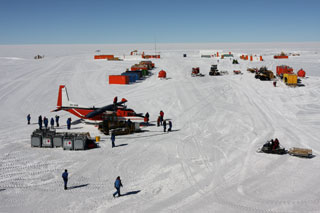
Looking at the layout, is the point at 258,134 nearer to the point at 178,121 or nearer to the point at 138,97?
the point at 178,121

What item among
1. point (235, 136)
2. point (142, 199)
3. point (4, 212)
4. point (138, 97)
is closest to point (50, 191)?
point (4, 212)

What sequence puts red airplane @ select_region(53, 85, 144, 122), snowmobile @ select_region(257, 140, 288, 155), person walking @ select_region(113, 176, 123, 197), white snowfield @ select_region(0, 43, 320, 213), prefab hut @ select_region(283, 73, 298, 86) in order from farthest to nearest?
prefab hut @ select_region(283, 73, 298, 86) < red airplane @ select_region(53, 85, 144, 122) < snowmobile @ select_region(257, 140, 288, 155) < person walking @ select_region(113, 176, 123, 197) < white snowfield @ select_region(0, 43, 320, 213)

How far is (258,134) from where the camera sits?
2547cm

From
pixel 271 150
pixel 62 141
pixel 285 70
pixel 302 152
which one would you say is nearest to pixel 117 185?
pixel 62 141

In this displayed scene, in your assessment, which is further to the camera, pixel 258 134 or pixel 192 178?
pixel 258 134

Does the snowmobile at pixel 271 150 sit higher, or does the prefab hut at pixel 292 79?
the prefab hut at pixel 292 79

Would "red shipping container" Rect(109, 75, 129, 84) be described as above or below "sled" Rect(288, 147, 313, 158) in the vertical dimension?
above

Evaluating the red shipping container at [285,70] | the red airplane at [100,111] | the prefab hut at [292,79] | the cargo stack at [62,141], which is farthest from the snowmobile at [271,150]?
the red shipping container at [285,70]

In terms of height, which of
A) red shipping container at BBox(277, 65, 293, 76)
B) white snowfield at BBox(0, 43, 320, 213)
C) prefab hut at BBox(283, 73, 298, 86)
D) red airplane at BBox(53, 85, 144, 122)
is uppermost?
red shipping container at BBox(277, 65, 293, 76)

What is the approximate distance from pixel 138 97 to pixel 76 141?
20.6 m

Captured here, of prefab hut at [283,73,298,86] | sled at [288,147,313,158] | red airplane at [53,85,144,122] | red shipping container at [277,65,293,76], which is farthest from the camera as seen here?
red shipping container at [277,65,293,76]

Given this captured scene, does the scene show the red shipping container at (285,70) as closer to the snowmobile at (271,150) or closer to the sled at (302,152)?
the snowmobile at (271,150)

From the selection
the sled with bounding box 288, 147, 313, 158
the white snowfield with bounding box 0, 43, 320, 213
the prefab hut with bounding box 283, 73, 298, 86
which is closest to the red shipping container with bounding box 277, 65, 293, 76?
the prefab hut with bounding box 283, 73, 298, 86

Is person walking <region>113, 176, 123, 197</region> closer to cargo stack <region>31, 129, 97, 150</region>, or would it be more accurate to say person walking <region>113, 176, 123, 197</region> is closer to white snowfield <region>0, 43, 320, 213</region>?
white snowfield <region>0, 43, 320, 213</region>
